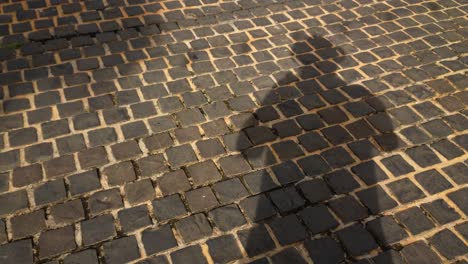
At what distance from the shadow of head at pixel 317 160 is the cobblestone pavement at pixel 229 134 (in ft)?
0.05

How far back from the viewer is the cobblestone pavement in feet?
9.50

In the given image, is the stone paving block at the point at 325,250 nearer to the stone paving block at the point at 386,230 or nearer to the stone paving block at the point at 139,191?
the stone paving block at the point at 386,230

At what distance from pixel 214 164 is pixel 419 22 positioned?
13.4ft

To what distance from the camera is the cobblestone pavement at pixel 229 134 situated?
2896 mm

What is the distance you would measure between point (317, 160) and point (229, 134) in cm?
91

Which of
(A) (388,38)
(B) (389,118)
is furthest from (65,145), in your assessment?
(A) (388,38)

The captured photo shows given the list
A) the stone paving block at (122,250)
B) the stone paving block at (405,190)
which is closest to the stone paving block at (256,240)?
the stone paving block at (122,250)

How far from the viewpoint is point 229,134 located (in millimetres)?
3715

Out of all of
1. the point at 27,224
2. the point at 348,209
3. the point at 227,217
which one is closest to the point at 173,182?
the point at 227,217

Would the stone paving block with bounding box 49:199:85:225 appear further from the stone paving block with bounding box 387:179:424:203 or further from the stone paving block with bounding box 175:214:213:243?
the stone paving block with bounding box 387:179:424:203

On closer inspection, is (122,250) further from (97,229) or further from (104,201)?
(104,201)

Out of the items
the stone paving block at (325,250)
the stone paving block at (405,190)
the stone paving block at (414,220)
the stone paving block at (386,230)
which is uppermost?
the stone paving block at (405,190)

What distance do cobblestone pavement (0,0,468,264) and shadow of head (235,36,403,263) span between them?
17 mm

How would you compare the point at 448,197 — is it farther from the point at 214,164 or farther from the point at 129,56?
the point at 129,56
